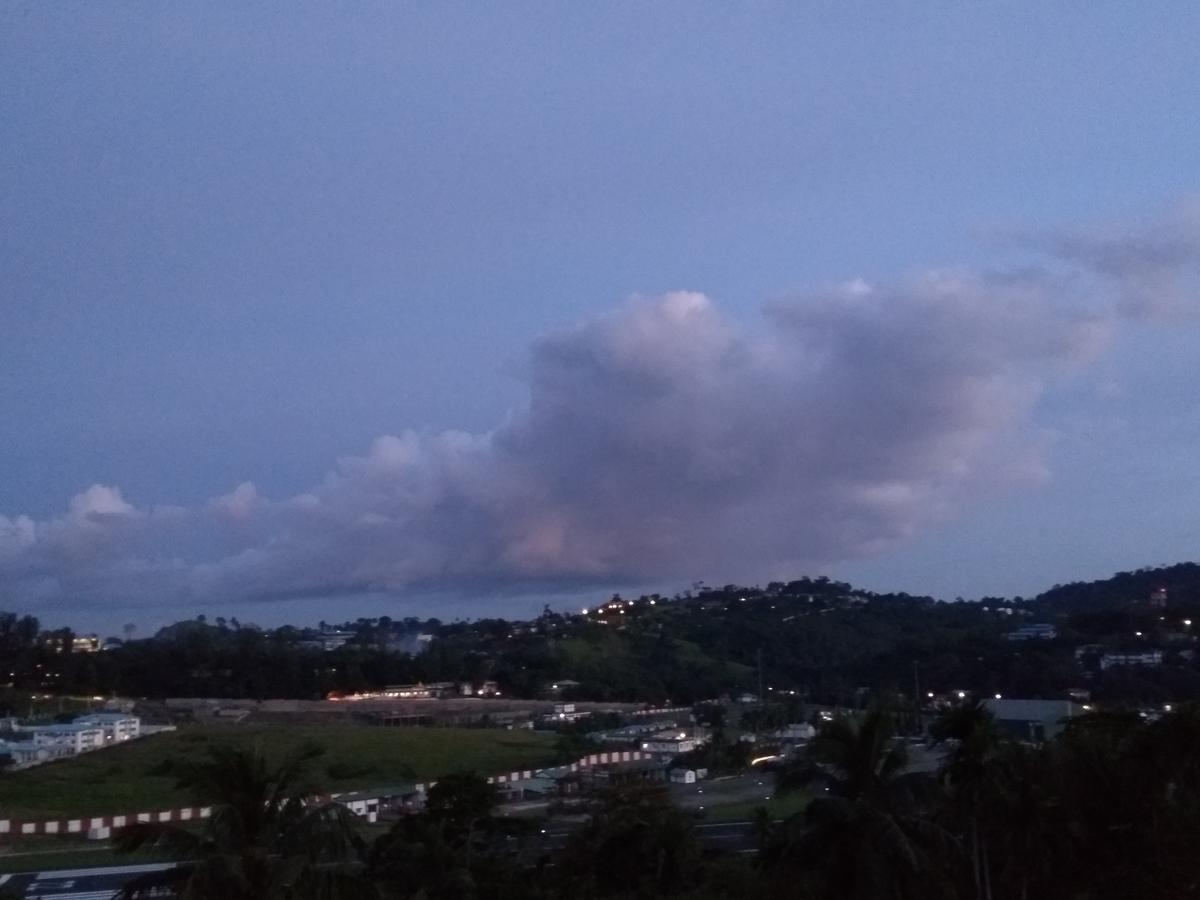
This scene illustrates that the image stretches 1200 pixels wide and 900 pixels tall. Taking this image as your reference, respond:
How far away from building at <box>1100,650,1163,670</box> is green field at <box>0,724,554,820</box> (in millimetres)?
28054

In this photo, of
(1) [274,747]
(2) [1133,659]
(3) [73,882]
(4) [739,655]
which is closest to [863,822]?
(3) [73,882]

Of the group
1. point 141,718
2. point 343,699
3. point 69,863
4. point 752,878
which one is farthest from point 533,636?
point 752,878

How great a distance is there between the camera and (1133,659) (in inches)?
2466

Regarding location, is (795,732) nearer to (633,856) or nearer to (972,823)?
(633,856)

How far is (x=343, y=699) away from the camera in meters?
106

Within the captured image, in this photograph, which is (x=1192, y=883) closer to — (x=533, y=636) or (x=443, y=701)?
(x=443, y=701)

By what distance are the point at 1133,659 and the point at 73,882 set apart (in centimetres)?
4749

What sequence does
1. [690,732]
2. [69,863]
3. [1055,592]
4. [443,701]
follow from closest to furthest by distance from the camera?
[69,863]
[690,732]
[443,701]
[1055,592]

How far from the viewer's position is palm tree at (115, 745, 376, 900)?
13953 millimetres

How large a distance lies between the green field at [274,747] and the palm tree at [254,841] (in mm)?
35640

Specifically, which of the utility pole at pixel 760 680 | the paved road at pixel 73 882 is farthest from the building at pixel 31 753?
the utility pole at pixel 760 680

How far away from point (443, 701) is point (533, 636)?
6435 centimetres

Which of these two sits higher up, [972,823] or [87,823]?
[972,823]

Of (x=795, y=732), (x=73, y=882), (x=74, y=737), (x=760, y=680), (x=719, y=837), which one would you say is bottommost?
(x=795, y=732)
